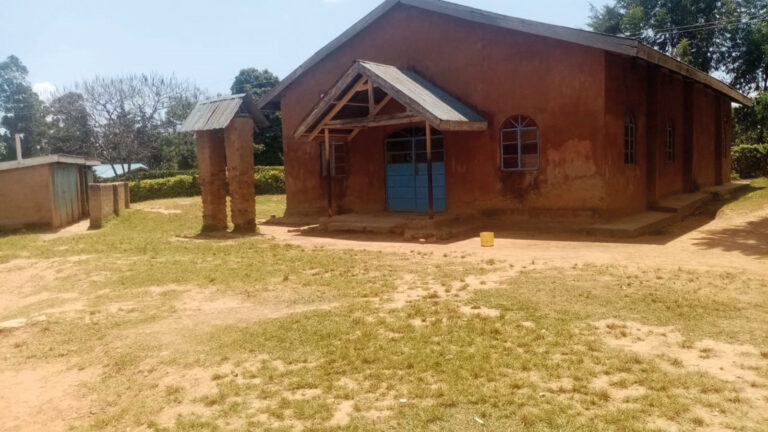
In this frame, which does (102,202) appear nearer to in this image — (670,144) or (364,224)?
(364,224)

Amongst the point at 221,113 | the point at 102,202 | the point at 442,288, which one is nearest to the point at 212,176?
the point at 221,113

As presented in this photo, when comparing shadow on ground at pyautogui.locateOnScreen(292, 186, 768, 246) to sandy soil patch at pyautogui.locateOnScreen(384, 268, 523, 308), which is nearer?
sandy soil patch at pyautogui.locateOnScreen(384, 268, 523, 308)

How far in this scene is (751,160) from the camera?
27.2 metres

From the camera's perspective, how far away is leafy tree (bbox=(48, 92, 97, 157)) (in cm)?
3747

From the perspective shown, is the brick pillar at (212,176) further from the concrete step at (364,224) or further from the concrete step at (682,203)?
the concrete step at (682,203)

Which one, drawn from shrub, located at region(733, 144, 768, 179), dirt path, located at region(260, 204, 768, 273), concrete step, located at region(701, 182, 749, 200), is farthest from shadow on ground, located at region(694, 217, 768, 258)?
shrub, located at region(733, 144, 768, 179)

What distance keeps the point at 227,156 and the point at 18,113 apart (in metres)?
42.2

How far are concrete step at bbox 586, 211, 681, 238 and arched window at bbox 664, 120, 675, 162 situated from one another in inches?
138

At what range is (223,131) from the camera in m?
14.7

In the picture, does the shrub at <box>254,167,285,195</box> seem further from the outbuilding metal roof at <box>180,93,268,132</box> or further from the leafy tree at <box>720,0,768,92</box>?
the leafy tree at <box>720,0,768,92</box>

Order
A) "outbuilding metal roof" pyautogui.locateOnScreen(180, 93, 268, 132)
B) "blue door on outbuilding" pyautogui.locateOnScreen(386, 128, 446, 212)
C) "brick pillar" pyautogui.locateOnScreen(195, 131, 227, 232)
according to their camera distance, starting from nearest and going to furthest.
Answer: "outbuilding metal roof" pyautogui.locateOnScreen(180, 93, 268, 132)
"brick pillar" pyautogui.locateOnScreen(195, 131, 227, 232)
"blue door on outbuilding" pyautogui.locateOnScreen(386, 128, 446, 212)

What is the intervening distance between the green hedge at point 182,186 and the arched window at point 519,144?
55.7ft

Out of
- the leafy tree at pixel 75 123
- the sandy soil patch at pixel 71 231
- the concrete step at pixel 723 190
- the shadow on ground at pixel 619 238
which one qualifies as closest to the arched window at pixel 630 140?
the shadow on ground at pixel 619 238

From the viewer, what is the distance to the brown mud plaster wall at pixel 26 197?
636 inches
